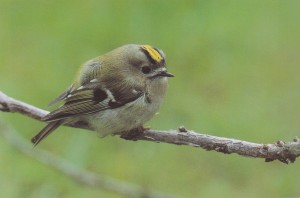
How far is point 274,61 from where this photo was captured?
7523mm

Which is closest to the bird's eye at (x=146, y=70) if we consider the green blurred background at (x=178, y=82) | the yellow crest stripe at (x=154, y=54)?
the yellow crest stripe at (x=154, y=54)

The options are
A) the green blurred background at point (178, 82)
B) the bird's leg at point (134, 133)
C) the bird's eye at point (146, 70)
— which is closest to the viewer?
the bird's leg at point (134, 133)

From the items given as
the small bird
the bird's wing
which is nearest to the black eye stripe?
the small bird

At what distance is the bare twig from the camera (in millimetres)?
5809

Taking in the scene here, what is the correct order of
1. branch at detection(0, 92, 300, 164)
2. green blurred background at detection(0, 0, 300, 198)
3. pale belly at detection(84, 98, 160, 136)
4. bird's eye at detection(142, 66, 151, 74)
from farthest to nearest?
green blurred background at detection(0, 0, 300, 198) < bird's eye at detection(142, 66, 151, 74) < pale belly at detection(84, 98, 160, 136) < branch at detection(0, 92, 300, 164)

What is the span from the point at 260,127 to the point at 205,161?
51cm

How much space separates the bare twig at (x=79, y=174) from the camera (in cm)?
581

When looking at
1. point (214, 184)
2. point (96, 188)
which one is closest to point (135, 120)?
point (96, 188)

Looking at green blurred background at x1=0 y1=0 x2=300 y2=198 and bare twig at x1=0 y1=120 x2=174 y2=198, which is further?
green blurred background at x1=0 y1=0 x2=300 y2=198

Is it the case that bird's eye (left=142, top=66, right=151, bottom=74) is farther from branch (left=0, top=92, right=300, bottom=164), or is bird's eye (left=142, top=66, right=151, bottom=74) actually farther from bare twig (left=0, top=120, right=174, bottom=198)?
bare twig (left=0, top=120, right=174, bottom=198)

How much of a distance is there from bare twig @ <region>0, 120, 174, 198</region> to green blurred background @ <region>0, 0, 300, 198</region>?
0.26ft

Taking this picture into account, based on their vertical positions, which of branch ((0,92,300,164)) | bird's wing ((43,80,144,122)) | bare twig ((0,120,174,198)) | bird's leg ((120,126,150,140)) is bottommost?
bare twig ((0,120,174,198))

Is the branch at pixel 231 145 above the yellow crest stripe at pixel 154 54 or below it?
below

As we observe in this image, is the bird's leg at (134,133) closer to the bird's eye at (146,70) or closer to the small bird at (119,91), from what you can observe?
the small bird at (119,91)
